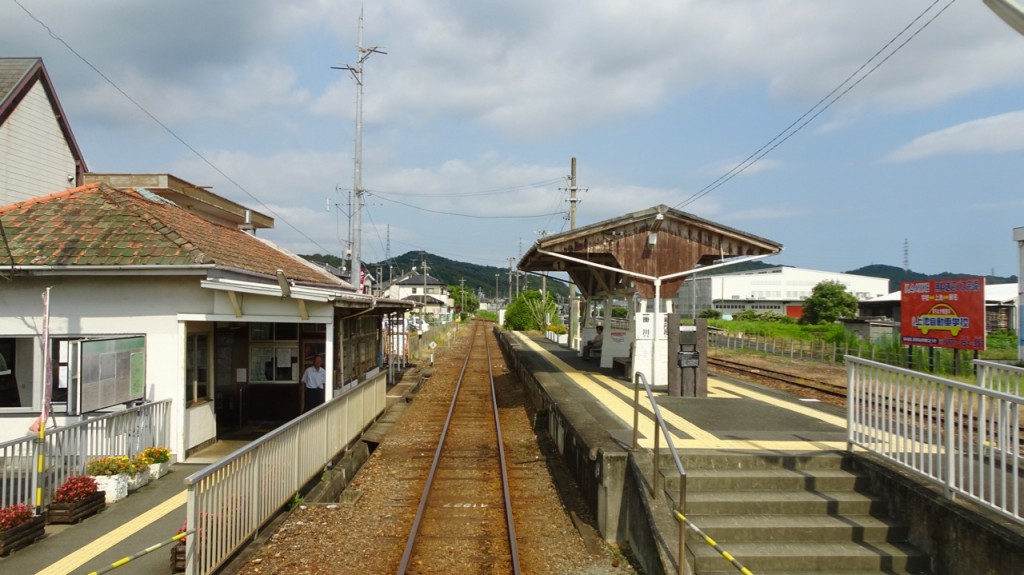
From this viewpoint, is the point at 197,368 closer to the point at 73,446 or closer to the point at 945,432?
the point at 73,446

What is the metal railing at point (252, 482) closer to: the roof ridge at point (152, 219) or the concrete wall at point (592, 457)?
the roof ridge at point (152, 219)

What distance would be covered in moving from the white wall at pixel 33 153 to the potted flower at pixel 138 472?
932cm

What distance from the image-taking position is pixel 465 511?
7988 millimetres

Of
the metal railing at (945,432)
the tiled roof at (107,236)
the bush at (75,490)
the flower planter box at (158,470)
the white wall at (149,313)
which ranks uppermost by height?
the tiled roof at (107,236)

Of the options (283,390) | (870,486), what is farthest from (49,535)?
(870,486)

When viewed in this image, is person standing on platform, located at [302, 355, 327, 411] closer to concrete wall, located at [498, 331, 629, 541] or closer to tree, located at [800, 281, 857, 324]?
concrete wall, located at [498, 331, 629, 541]

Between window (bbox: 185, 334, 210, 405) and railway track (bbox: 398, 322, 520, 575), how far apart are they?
363 centimetres

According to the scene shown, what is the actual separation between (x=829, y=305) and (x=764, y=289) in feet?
112

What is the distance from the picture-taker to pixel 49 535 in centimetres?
611

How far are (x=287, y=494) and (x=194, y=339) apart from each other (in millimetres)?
3676

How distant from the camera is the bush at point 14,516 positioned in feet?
18.6

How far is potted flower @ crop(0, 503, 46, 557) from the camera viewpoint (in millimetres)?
5602

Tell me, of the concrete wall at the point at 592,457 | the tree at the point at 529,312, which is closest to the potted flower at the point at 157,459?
the concrete wall at the point at 592,457

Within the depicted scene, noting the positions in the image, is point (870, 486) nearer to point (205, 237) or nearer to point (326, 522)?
point (326, 522)
